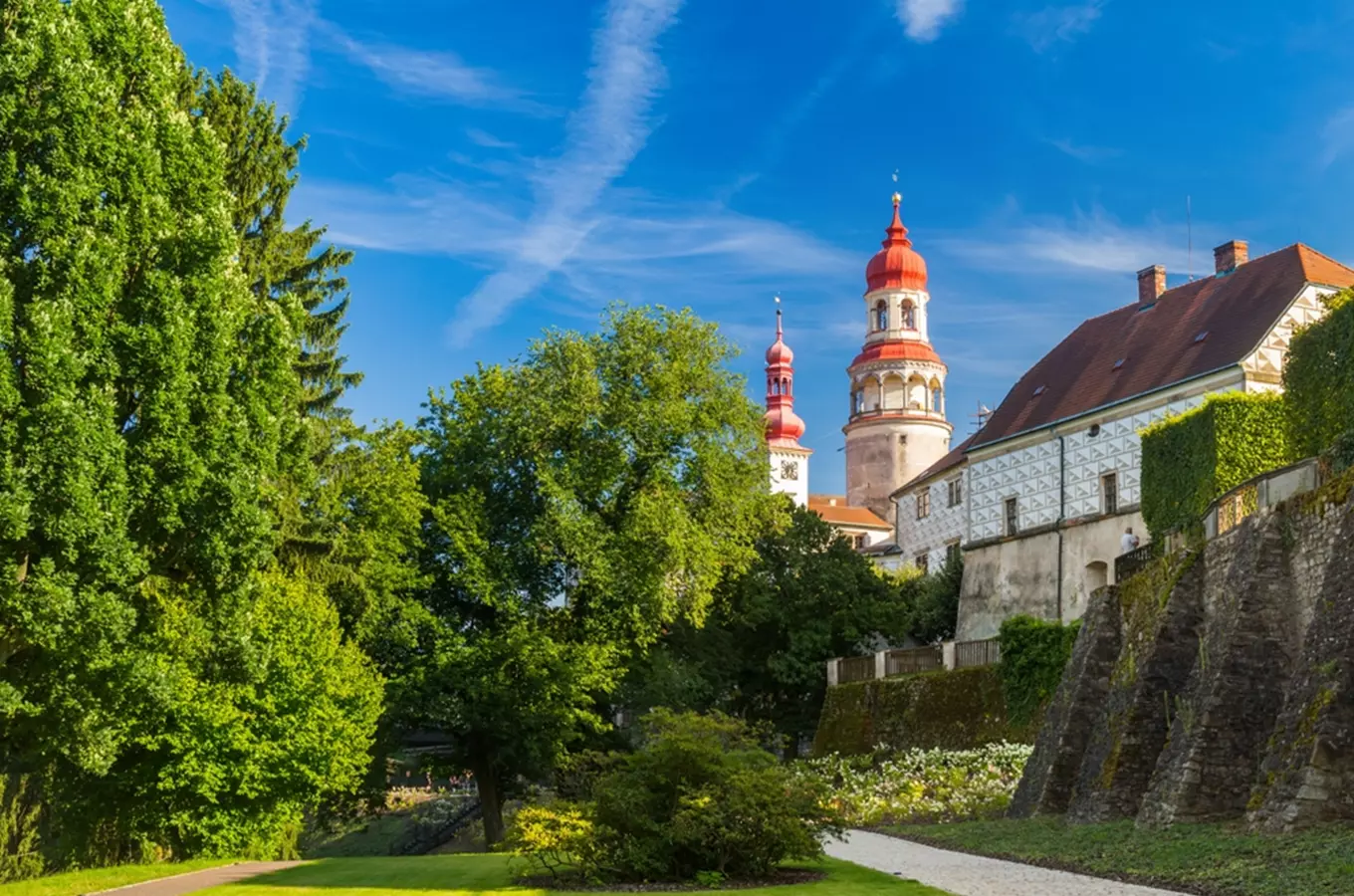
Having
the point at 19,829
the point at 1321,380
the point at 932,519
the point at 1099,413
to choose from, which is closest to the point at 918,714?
the point at 1099,413

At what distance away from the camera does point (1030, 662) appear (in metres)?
33.9

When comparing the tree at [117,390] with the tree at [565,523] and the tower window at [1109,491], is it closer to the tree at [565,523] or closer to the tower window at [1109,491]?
the tree at [565,523]

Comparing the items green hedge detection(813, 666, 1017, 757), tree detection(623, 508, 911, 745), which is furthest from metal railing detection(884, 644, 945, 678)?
tree detection(623, 508, 911, 745)

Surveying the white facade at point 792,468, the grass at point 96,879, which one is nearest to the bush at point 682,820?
the grass at point 96,879

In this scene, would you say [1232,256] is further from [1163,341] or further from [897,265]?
[897,265]

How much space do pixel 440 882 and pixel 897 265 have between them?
77959mm

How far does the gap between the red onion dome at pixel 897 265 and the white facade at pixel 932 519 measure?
1080 inches

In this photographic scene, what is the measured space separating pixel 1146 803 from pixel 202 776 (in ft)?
47.3

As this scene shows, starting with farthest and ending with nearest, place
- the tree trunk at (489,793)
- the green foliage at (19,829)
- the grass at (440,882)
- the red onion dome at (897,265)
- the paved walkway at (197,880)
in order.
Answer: the red onion dome at (897,265) → the tree trunk at (489,793) → the green foliage at (19,829) → the paved walkway at (197,880) → the grass at (440,882)

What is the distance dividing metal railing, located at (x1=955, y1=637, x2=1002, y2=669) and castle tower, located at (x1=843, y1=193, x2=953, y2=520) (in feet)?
186

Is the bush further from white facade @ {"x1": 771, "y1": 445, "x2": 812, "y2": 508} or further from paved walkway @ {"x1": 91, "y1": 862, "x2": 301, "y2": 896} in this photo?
white facade @ {"x1": 771, "y1": 445, "x2": 812, "y2": 508}

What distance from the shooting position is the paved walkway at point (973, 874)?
1376 cm

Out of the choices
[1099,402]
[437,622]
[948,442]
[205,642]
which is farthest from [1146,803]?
[948,442]

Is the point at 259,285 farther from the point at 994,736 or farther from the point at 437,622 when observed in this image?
the point at 994,736
